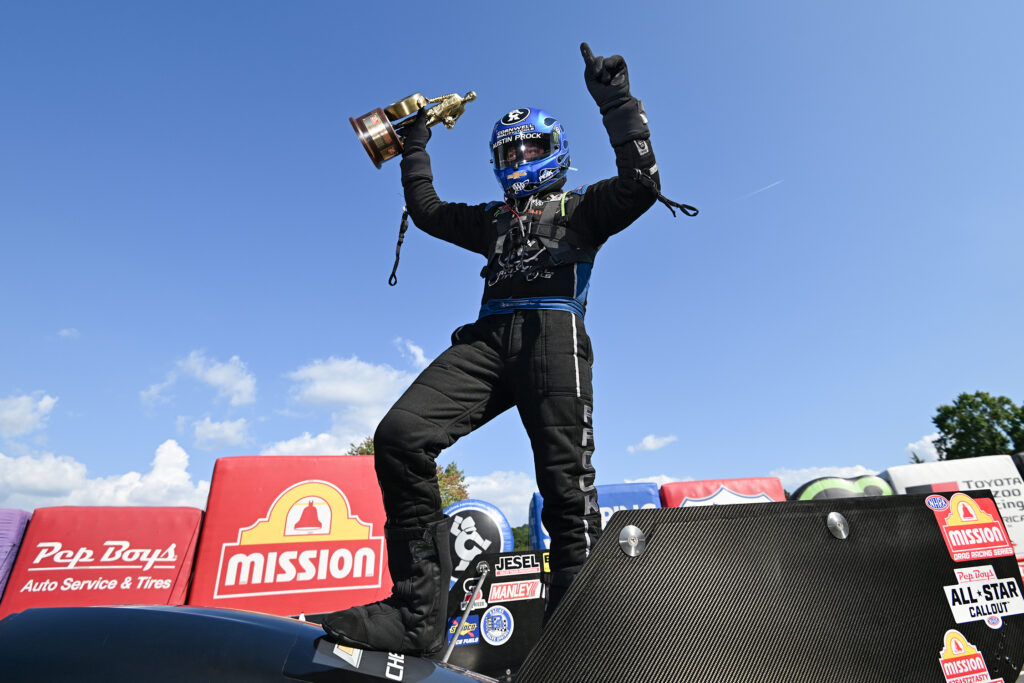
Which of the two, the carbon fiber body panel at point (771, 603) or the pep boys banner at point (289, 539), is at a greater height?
the pep boys banner at point (289, 539)

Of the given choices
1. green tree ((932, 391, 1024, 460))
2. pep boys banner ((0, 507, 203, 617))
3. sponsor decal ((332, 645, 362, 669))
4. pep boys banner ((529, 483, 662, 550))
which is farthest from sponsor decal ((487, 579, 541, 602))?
green tree ((932, 391, 1024, 460))

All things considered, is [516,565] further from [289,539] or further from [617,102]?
[289,539]

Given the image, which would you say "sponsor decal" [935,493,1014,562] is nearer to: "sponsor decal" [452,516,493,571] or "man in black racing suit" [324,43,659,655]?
"man in black racing suit" [324,43,659,655]

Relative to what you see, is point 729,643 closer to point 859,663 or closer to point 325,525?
point 859,663

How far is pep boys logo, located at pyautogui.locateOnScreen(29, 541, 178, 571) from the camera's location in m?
5.18

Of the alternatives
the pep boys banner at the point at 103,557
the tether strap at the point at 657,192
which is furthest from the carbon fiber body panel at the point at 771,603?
the pep boys banner at the point at 103,557

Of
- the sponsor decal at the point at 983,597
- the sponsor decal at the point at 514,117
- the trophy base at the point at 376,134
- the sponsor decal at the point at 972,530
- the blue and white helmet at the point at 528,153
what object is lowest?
the sponsor decal at the point at 983,597

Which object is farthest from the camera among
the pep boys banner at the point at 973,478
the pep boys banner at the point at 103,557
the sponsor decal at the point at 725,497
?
the sponsor decal at the point at 725,497

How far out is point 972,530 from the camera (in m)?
1.49

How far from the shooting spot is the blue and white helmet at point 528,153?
7.82 ft

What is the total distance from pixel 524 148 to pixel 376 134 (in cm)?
81

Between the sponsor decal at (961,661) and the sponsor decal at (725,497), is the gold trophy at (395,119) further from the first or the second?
the sponsor decal at (725,497)

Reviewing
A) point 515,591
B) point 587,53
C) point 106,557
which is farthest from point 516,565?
point 106,557

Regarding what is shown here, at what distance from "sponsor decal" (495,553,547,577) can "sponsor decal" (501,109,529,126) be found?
224 cm
